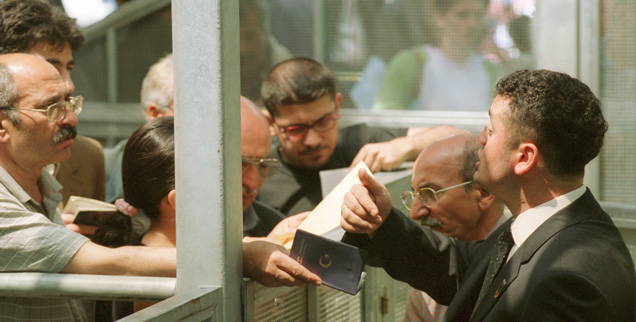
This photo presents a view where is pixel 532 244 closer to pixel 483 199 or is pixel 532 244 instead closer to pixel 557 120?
pixel 557 120

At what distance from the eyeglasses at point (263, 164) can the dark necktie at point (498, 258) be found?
47.3 inches

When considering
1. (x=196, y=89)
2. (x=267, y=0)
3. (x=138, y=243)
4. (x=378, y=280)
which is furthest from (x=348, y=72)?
(x=196, y=89)

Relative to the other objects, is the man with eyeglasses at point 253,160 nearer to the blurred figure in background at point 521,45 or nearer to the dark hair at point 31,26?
the dark hair at point 31,26

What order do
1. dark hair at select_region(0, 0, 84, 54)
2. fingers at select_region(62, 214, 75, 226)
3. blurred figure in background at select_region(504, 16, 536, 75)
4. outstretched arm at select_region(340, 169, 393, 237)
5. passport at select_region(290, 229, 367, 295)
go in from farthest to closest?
blurred figure in background at select_region(504, 16, 536, 75)
dark hair at select_region(0, 0, 84, 54)
fingers at select_region(62, 214, 75, 226)
outstretched arm at select_region(340, 169, 393, 237)
passport at select_region(290, 229, 367, 295)

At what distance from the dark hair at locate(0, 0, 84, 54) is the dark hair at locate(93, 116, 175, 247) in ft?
3.65

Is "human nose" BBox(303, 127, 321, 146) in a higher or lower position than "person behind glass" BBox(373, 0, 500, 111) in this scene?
lower

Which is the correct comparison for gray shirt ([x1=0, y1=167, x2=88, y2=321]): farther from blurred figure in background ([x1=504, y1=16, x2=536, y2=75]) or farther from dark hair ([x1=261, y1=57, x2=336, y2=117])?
blurred figure in background ([x1=504, y1=16, x2=536, y2=75])

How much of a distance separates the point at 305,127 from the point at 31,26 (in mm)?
1470

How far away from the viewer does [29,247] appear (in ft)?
6.82

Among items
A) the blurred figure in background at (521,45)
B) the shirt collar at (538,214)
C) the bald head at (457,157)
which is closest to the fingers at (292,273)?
the shirt collar at (538,214)

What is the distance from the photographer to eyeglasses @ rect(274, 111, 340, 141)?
4.21m

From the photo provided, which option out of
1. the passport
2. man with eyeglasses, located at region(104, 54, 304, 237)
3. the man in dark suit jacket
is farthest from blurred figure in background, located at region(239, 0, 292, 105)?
the passport

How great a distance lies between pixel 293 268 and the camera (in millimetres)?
1956

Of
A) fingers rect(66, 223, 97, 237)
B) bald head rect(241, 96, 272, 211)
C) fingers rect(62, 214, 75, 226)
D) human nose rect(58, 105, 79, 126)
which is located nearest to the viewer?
human nose rect(58, 105, 79, 126)
